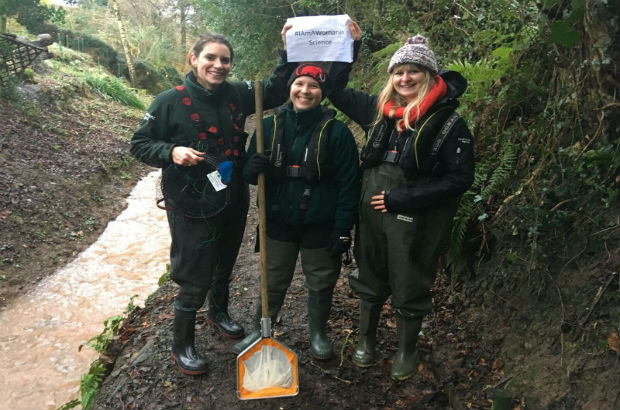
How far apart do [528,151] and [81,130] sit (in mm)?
11347

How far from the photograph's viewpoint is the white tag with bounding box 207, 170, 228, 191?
10.6ft

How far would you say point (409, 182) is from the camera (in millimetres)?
3107

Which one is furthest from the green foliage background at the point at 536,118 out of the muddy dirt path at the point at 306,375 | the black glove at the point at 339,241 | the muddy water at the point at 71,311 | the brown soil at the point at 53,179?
the brown soil at the point at 53,179

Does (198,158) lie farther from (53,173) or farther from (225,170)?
(53,173)

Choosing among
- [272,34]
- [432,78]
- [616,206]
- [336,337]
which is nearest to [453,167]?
[432,78]

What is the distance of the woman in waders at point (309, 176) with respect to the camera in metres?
3.31

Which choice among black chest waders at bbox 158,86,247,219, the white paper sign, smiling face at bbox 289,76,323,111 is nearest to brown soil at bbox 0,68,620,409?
black chest waders at bbox 158,86,247,219

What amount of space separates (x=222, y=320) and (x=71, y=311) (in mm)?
2840

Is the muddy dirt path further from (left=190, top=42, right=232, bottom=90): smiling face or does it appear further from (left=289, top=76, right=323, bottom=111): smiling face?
(left=190, top=42, right=232, bottom=90): smiling face

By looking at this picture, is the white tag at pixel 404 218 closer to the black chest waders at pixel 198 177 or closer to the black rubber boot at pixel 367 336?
the black rubber boot at pixel 367 336

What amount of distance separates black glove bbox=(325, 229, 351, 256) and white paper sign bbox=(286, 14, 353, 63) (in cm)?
127

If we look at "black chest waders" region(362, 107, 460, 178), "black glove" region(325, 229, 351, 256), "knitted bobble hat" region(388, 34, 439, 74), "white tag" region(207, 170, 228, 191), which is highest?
"knitted bobble hat" region(388, 34, 439, 74)

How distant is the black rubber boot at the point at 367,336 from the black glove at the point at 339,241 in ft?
1.86

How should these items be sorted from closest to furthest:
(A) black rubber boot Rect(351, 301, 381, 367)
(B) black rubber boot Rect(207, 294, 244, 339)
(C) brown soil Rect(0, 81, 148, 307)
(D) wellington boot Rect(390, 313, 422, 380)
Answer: (D) wellington boot Rect(390, 313, 422, 380) → (A) black rubber boot Rect(351, 301, 381, 367) → (B) black rubber boot Rect(207, 294, 244, 339) → (C) brown soil Rect(0, 81, 148, 307)
